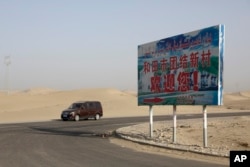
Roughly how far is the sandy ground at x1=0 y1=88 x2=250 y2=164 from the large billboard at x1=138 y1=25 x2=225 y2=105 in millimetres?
2356

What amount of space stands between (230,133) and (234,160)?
17.7 metres

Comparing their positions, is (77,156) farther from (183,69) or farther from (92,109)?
(92,109)

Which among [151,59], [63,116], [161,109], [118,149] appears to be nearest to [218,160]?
[118,149]

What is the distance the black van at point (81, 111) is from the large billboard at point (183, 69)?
1989cm

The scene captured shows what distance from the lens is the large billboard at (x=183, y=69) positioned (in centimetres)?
1812

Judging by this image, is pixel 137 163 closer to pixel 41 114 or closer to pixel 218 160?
pixel 218 160

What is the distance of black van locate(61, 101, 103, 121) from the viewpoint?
44.2 metres

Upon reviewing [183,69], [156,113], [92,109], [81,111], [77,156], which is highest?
[183,69]

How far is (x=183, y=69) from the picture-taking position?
20.7 m

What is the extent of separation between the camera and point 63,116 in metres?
44.7

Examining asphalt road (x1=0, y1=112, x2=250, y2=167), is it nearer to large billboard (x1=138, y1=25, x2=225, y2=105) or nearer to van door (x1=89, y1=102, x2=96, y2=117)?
large billboard (x1=138, y1=25, x2=225, y2=105)

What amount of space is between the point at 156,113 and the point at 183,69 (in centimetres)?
4732

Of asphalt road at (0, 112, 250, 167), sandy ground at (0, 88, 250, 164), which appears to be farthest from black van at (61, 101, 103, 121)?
asphalt road at (0, 112, 250, 167)

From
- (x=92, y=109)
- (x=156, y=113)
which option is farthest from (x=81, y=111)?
(x=156, y=113)
